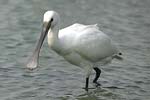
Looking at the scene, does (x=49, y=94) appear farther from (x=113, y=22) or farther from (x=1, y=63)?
(x=113, y=22)

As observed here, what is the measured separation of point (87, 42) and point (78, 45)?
0.28m

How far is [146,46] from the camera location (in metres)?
12.9

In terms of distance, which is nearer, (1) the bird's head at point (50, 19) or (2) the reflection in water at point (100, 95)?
(1) the bird's head at point (50, 19)

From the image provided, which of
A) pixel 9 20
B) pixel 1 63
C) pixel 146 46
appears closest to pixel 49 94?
pixel 1 63

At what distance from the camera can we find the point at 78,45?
9422 millimetres

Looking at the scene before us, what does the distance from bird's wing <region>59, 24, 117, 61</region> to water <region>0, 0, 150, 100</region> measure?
26.9 inches

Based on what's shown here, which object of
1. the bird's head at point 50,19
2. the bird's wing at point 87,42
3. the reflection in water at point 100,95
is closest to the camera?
the bird's head at point 50,19

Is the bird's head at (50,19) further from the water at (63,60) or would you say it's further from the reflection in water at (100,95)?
the reflection in water at (100,95)

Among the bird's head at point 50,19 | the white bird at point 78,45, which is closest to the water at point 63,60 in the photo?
the white bird at point 78,45

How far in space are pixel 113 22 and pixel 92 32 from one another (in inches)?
191

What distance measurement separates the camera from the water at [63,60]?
390 inches

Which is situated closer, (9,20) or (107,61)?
(107,61)

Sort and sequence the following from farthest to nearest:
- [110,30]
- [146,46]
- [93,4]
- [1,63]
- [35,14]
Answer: [93,4] < [35,14] < [110,30] < [146,46] < [1,63]

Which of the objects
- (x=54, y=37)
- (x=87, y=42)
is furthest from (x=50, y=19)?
(x=87, y=42)
